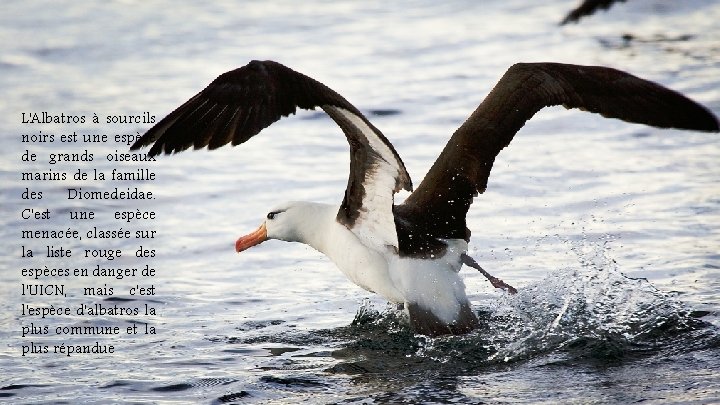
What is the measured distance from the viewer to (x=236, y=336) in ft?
24.1

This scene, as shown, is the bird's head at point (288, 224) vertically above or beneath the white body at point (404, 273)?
above

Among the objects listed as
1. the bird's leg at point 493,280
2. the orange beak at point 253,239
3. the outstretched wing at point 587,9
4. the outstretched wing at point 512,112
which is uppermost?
the outstretched wing at point 587,9

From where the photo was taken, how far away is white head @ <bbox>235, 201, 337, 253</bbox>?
7645 millimetres

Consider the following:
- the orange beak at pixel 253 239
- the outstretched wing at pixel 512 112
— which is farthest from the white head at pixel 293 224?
the outstretched wing at pixel 512 112

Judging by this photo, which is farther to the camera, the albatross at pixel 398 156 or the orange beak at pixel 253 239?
the orange beak at pixel 253 239

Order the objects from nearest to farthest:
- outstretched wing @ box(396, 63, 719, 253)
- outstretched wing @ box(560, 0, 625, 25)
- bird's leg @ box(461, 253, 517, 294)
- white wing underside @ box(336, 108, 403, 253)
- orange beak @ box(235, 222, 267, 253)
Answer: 1. white wing underside @ box(336, 108, 403, 253)
2. outstretched wing @ box(396, 63, 719, 253)
3. bird's leg @ box(461, 253, 517, 294)
4. orange beak @ box(235, 222, 267, 253)
5. outstretched wing @ box(560, 0, 625, 25)

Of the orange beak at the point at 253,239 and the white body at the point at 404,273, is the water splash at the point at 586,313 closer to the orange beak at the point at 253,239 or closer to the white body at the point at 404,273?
the white body at the point at 404,273

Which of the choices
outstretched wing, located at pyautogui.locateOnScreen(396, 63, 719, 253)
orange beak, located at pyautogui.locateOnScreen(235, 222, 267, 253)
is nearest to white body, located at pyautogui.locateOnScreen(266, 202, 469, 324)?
outstretched wing, located at pyautogui.locateOnScreen(396, 63, 719, 253)

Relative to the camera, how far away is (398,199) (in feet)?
29.4

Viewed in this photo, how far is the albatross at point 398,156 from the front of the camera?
6656 millimetres

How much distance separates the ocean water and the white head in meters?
0.39

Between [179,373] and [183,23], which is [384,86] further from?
[179,373]

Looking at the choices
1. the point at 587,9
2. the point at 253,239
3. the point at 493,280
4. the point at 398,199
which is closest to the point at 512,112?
the point at 493,280

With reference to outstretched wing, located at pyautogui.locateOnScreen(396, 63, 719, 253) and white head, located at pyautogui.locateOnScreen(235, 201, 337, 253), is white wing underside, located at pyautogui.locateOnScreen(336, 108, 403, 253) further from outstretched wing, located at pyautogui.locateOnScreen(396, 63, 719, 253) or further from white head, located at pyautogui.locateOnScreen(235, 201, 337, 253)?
white head, located at pyautogui.locateOnScreen(235, 201, 337, 253)
